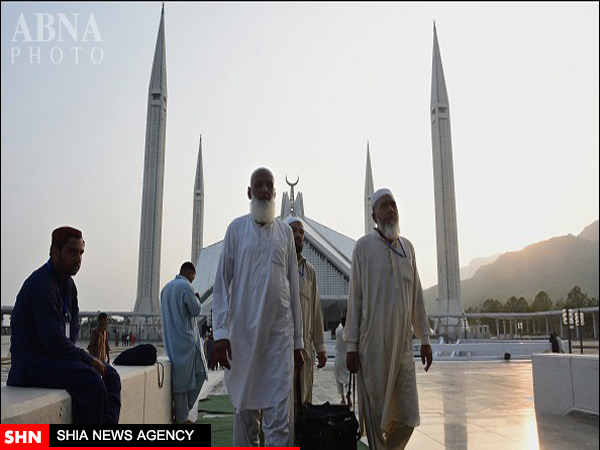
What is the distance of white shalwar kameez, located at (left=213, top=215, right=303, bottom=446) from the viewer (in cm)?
215

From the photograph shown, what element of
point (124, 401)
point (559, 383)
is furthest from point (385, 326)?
point (559, 383)

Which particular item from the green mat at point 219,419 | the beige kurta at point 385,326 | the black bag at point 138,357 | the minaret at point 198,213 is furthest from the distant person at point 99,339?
the minaret at point 198,213

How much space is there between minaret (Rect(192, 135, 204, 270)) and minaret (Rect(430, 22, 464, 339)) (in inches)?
831

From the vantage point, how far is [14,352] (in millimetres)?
1621

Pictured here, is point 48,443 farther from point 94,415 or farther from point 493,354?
point 493,354

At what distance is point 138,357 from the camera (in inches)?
113

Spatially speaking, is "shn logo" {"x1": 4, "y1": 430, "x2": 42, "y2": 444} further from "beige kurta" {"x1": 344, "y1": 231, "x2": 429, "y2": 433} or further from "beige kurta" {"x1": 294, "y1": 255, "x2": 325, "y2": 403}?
"beige kurta" {"x1": 294, "y1": 255, "x2": 325, "y2": 403}

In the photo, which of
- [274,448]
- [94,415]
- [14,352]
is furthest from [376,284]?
[14,352]

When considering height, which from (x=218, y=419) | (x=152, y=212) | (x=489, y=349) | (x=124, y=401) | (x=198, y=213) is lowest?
(x=489, y=349)

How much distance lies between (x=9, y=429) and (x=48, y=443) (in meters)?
0.22

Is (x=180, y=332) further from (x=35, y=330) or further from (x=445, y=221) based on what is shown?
(x=445, y=221)

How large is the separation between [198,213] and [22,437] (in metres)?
44.3

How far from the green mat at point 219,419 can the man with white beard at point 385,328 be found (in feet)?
2.05

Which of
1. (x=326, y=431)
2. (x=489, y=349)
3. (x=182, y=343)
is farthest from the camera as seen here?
(x=489, y=349)
